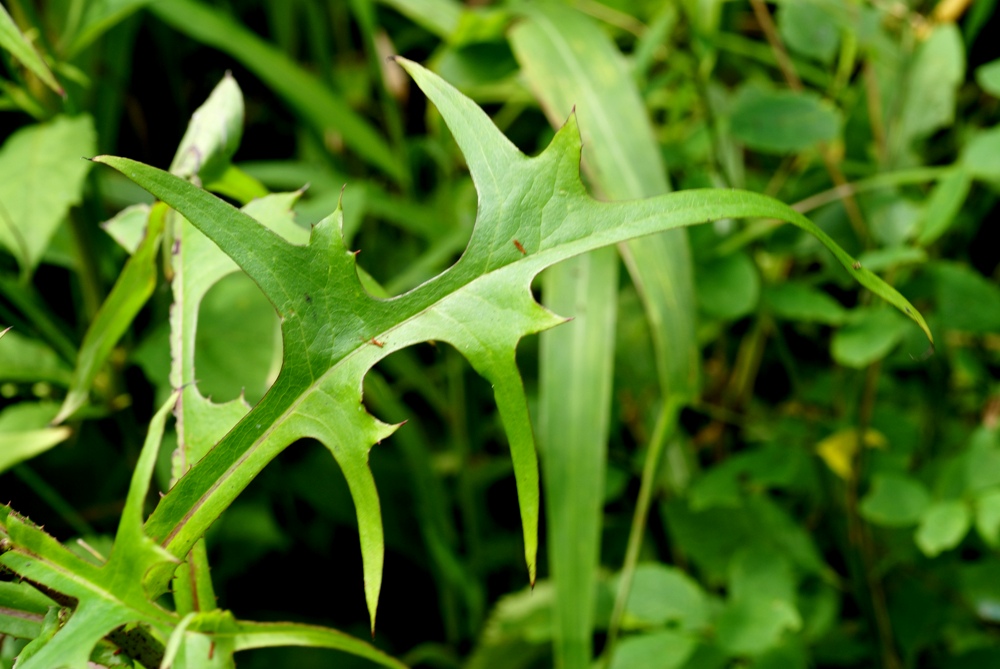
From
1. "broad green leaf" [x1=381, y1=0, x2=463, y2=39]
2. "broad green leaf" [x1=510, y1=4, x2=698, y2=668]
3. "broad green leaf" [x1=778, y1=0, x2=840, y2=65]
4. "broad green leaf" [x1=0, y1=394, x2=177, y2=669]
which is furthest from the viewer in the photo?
"broad green leaf" [x1=381, y1=0, x2=463, y2=39]

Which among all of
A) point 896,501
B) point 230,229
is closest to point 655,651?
point 896,501

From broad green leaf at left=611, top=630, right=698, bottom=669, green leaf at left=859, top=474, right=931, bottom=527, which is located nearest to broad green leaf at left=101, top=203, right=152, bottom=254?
broad green leaf at left=611, top=630, right=698, bottom=669

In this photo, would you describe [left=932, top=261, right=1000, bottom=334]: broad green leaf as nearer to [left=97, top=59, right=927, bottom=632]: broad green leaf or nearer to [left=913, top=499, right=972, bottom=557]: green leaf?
[left=913, top=499, right=972, bottom=557]: green leaf

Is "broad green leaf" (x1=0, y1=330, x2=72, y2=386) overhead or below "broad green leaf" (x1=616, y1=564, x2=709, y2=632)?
overhead

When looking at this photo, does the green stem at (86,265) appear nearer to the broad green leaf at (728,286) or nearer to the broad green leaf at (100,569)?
the broad green leaf at (100,569)

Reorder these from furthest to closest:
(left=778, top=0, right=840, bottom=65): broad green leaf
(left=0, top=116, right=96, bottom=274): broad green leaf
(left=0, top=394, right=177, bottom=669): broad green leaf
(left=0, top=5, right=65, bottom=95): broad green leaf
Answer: (left=778, top=0, right=840, bottom=65): broad green leaf, (left=0, top=116, right=96, bottom=274): broad green leaf, (left=0, top=5, right=65, bottom=95): broad green leaf, (left=0, top=394, right=177, bottom=669): broad green leaf

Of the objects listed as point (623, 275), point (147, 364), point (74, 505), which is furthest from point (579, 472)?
point (74, 505)

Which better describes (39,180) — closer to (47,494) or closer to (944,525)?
(47,494)
